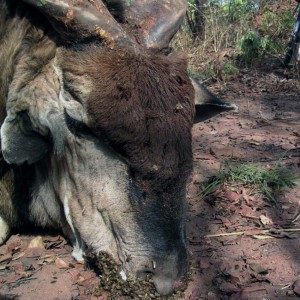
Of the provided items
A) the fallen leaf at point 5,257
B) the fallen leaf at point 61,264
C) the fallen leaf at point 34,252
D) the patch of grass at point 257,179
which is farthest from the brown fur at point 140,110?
the patch of grass at point 257,179

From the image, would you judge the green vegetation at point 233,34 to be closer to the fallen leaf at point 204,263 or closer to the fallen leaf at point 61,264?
the fallen leaf at point 204,263

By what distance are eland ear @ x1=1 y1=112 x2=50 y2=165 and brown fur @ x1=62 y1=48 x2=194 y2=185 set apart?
1.97ft

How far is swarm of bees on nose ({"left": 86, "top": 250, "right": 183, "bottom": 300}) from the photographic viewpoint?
3.38 m

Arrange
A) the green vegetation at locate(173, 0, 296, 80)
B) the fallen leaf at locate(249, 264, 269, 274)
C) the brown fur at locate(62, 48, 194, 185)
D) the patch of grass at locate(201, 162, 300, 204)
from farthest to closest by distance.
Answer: the green vegetation at locate(173, 0, 296, 80) → the patch of grass at locate(201, 162, 300, 204) → the fallen leaf at locate(249, 264, 269, 274) → the brown fur at locate(62, 48, 194, 185)

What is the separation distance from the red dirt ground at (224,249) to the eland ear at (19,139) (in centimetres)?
93

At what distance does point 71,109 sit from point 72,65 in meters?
0.28

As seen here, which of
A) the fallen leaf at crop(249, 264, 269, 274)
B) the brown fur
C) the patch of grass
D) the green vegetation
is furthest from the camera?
the green vegetation

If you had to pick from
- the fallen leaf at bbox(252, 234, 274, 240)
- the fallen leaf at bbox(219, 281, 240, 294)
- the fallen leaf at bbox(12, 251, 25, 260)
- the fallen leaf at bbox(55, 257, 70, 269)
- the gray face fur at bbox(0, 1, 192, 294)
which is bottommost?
the fallen leaf at bbox(219, 281, 240, 294)

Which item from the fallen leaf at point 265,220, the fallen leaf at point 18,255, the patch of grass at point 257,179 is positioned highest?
the patch of grass at point 257,179

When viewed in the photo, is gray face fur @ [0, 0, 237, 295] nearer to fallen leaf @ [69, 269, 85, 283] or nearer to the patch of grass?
fallen leaf @ [69, 269, 85, 283]

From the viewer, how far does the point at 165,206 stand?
133 inches

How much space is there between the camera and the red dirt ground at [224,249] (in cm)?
381

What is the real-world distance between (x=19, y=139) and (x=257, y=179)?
7.91 ft

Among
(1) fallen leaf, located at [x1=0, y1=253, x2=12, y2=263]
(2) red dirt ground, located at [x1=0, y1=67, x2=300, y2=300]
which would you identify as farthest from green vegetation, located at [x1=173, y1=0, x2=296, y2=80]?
(1) fallen leaf, located at [x1=0, y1=253, x2=12, y2=263]
